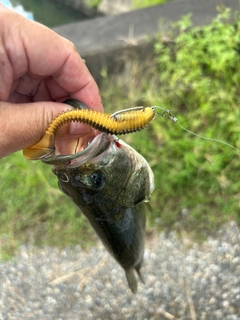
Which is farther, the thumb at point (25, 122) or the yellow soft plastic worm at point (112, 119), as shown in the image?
the thumb at point (25, 122)

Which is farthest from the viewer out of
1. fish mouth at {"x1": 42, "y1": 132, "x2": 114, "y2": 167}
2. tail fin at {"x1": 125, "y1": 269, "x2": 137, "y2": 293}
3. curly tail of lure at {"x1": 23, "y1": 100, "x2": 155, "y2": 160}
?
tail fin at {"x1": 125, "y1": 269, "x2": 137, "y2": 293}

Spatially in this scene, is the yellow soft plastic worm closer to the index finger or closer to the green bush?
the index finger

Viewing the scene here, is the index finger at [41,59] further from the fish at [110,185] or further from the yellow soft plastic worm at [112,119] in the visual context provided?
the yellow soft plastic worm at [112,119]

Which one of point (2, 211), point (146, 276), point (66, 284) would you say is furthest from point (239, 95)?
point (2, 211)

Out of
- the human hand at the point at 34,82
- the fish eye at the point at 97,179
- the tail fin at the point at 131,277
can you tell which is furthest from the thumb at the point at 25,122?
the tail fin at the point at 131,277

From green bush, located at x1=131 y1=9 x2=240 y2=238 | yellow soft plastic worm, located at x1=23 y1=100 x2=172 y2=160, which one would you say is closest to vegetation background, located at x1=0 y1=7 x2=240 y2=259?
green bush, located at x1=131 y1=9 x2=240 y2=238

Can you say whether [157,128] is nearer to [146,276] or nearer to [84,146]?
[146,276]
